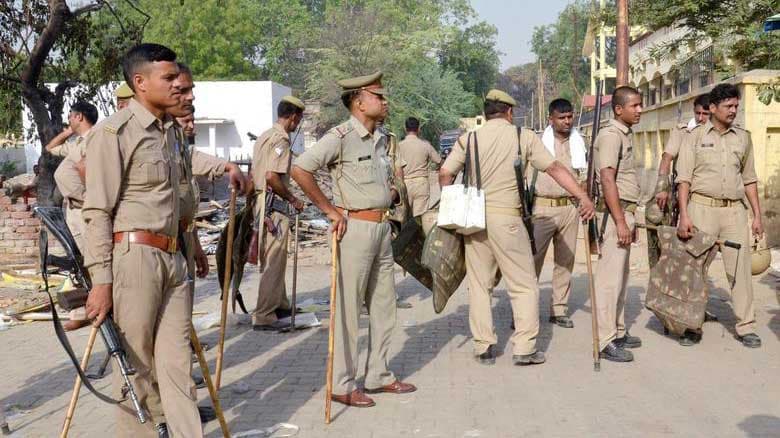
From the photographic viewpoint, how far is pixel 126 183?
165 inches

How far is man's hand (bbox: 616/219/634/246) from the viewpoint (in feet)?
22.3

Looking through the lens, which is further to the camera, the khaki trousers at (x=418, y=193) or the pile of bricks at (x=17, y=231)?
the pile of bricks at (x=17, y=231)

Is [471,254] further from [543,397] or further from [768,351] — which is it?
[768,351]

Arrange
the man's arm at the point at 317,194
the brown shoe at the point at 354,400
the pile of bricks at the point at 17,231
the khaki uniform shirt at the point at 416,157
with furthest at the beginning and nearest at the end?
the pile of bricks at the point at 17,231 → the khaki uniform shirt at the point at 416,157 → the brown shoe at the point at 354,400 → the man's arm at the point at 317,194

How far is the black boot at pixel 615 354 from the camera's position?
6816 millimetres

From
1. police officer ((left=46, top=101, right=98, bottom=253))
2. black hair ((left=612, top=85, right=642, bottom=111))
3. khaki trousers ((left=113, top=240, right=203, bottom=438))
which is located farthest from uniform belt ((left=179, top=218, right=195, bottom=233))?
black hair ((left=612, top=85, right=642, bottom=111))

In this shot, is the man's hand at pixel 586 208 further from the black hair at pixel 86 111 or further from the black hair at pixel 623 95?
the black hair at pixel 86 111

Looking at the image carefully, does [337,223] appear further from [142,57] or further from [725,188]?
[725,188]

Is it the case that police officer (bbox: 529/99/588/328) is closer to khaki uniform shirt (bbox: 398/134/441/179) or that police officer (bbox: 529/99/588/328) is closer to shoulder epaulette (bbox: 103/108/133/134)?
khaki uniform shirt (bbox: 398/134/441/179)

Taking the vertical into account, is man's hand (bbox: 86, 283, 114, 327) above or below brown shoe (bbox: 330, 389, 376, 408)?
above

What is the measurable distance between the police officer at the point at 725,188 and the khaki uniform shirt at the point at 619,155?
58 cm

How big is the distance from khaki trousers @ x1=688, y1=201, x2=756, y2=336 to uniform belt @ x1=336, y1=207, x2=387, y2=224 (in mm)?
3073

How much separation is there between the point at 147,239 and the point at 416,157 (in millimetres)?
7496

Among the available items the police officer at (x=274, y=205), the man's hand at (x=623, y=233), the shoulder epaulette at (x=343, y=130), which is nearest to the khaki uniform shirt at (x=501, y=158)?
the man's hand at (x=623, y=233)
